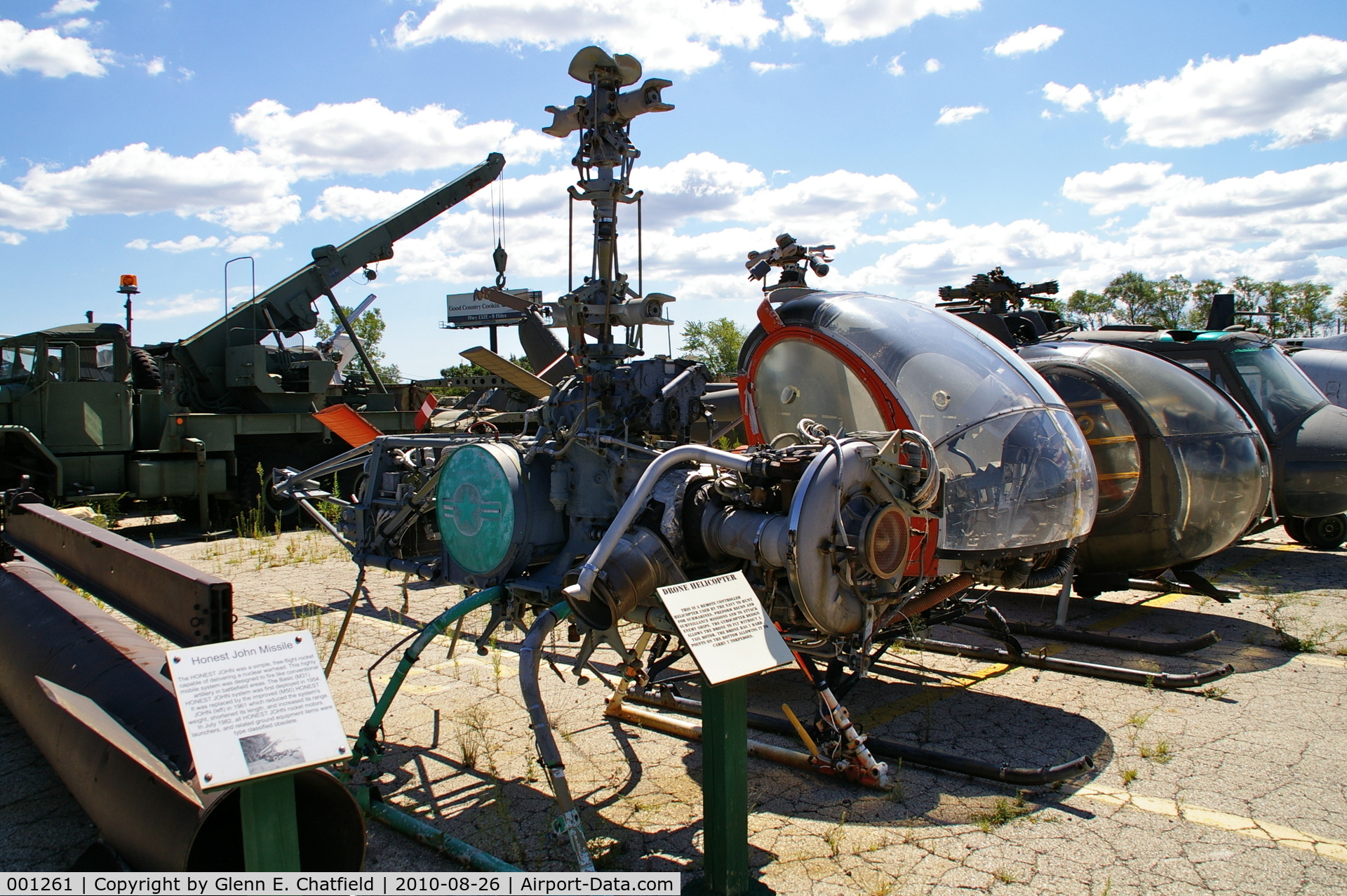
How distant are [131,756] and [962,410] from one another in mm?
3834

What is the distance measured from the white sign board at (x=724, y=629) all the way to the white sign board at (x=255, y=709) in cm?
101

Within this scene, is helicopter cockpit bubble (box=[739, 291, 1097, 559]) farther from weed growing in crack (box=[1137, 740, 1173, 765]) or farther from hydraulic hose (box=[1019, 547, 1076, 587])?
weed growing in crack (box=[1137, 740, 1173, 765])

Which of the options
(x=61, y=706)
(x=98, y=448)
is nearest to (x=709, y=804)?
(x=61, y=706)

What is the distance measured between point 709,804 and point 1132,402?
5542mm

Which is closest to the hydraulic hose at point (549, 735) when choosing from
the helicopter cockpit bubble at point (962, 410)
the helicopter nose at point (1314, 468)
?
the helicopter cockpit bubble at point (962, 410)

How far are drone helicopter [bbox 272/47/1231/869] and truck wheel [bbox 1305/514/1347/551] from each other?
230 inches

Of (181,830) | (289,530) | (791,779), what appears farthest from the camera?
(289,530)

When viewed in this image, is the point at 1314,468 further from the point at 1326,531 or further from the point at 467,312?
the point at 467,312

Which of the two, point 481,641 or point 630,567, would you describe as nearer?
point 630,567

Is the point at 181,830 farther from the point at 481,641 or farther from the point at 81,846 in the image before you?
the point at 481,641

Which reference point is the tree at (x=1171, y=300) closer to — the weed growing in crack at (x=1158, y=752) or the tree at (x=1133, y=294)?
the tree at (x=1133, y=294)

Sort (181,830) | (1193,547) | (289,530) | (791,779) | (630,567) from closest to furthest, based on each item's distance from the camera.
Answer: (181,830) < (630,567) < (791,779) < (1193,547) < (289,530)

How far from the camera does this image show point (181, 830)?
2805mm

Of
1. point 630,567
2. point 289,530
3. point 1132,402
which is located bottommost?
point 289,530
